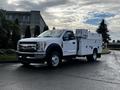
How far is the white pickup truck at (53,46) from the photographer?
544 inches

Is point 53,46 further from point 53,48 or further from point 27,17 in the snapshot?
point 27,17

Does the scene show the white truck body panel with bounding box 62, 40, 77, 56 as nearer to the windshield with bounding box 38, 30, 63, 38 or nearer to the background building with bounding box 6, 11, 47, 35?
the windshield with bounding box 38, 30, 63, 38

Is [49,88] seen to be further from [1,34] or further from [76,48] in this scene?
[1,34]

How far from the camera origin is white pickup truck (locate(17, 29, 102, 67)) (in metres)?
13.8

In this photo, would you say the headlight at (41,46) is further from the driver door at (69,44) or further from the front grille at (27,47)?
the driver door at (69,44)

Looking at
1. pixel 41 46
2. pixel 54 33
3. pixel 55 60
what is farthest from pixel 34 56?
pixel 54 33

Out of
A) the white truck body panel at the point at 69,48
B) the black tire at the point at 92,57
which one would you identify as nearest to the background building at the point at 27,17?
the black tire at the point at 92,57

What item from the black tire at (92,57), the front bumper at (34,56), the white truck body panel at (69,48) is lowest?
the black tire at (92,57)

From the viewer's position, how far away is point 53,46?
1434 centimetres

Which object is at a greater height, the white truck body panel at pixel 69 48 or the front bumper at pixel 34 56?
the white truck body panel at pixel 69 48

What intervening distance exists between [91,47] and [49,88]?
37.8 ft

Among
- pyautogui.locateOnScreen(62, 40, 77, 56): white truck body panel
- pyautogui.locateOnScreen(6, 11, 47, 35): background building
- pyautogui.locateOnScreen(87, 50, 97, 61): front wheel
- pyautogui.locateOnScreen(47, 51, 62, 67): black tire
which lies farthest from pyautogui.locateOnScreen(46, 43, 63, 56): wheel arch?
pyautogui.locateOnScreen(6, 11, 47, 35): background building

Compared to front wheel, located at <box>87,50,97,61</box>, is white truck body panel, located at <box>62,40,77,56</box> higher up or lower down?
higher up

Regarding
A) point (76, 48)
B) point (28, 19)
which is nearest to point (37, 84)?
point (76, 48)
